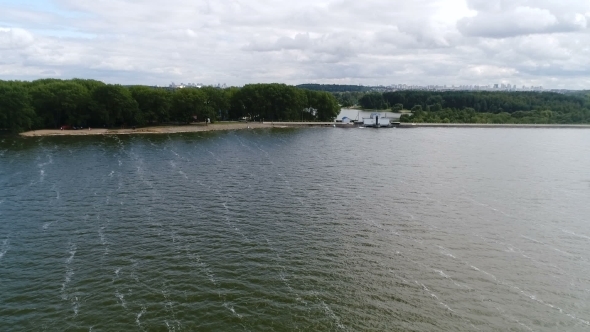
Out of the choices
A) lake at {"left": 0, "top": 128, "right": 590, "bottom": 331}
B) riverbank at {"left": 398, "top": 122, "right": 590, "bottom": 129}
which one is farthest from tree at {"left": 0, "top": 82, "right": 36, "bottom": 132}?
riverbank at {"left": 398, "top": 122, "right": 590, "bottom": 129}

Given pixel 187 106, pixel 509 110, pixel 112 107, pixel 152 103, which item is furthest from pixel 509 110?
pixel 112 107

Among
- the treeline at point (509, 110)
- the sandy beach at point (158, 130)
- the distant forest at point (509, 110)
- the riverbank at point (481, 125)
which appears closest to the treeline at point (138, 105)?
the sandy beach at point (158, 130)

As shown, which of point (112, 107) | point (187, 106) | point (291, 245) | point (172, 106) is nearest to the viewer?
point (291, 245)

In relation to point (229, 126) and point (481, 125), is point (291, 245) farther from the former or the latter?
point (481, 125)

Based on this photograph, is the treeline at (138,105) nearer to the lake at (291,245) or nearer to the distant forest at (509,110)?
the lake at (291,245)

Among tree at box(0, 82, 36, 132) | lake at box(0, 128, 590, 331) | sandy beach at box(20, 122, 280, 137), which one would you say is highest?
tree at box(0, 82, 36, 132)

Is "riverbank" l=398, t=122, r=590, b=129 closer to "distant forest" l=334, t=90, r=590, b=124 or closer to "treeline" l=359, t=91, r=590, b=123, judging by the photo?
"distant forest" l=334, t=90, r=590, b=124

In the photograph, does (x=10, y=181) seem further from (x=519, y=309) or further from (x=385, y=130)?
(x=385, y=130)
